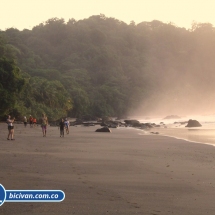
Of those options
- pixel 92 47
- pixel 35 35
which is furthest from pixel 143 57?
pixel 35 35

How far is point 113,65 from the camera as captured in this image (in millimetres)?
133000

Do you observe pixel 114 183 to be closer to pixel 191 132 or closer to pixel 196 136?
pixel 196 136

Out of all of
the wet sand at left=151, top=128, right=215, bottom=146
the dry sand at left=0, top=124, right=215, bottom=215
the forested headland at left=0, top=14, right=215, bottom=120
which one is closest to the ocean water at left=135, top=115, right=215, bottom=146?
the wet sand at left=151, top=128, right=215, bottom=146

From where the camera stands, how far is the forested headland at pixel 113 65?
288 feet

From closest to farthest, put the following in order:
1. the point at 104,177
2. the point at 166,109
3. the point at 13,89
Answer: the point at 104,177
the point at 13,89
the point at 166,109

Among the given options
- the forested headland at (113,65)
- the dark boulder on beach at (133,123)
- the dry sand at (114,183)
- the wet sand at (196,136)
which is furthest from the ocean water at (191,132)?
the forested headland at (113,65)

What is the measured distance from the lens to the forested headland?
87.9 metres

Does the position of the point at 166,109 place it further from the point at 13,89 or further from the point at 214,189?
the point at 214,189

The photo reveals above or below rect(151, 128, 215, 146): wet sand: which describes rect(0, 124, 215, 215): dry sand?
below

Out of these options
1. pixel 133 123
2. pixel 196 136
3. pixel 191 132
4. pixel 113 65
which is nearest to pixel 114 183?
pixel 196 136

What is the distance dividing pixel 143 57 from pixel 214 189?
14439cm

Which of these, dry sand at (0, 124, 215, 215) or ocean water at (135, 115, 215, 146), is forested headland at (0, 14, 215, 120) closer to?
ocean water at (135, 115, 215, 146)

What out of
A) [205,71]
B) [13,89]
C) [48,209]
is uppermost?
[205,71]

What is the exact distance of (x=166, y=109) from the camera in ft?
429
